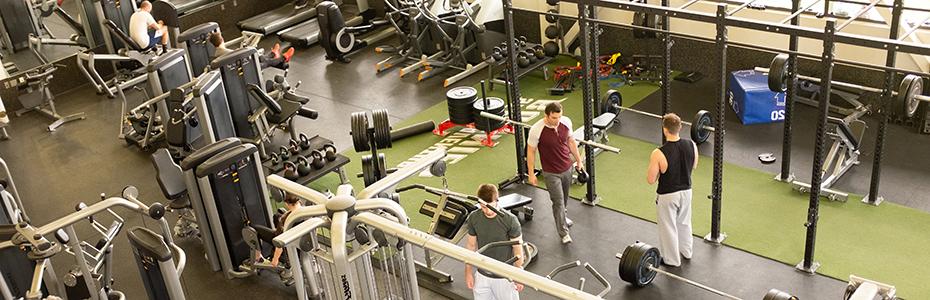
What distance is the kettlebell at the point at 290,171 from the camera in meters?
8.91

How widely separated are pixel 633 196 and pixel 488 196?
291cm

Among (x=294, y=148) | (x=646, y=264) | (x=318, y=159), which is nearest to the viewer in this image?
(x=646, y=264)

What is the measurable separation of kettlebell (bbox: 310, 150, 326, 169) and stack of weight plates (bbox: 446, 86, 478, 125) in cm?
148

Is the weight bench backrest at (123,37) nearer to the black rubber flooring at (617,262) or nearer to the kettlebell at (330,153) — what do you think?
the kettlebell at (330,153)

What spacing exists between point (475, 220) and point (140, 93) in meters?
8.17

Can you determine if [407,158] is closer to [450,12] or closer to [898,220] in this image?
[450,12]

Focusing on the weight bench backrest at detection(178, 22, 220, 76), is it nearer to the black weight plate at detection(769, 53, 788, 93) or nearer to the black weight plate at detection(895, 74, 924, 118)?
the black weight plate at detection(769, 53, 788, 93)

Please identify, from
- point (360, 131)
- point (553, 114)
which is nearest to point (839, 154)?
point (553, 114)

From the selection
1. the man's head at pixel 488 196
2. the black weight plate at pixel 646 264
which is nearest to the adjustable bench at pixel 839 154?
the black weight plate at pixel 646 264

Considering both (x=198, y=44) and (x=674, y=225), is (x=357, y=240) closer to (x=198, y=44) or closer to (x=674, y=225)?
(x=674, y=225)

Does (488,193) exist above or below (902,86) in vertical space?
above

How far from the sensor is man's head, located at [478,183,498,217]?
20.3 feet

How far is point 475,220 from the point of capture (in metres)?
6.34

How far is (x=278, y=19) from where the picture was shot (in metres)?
14.9
